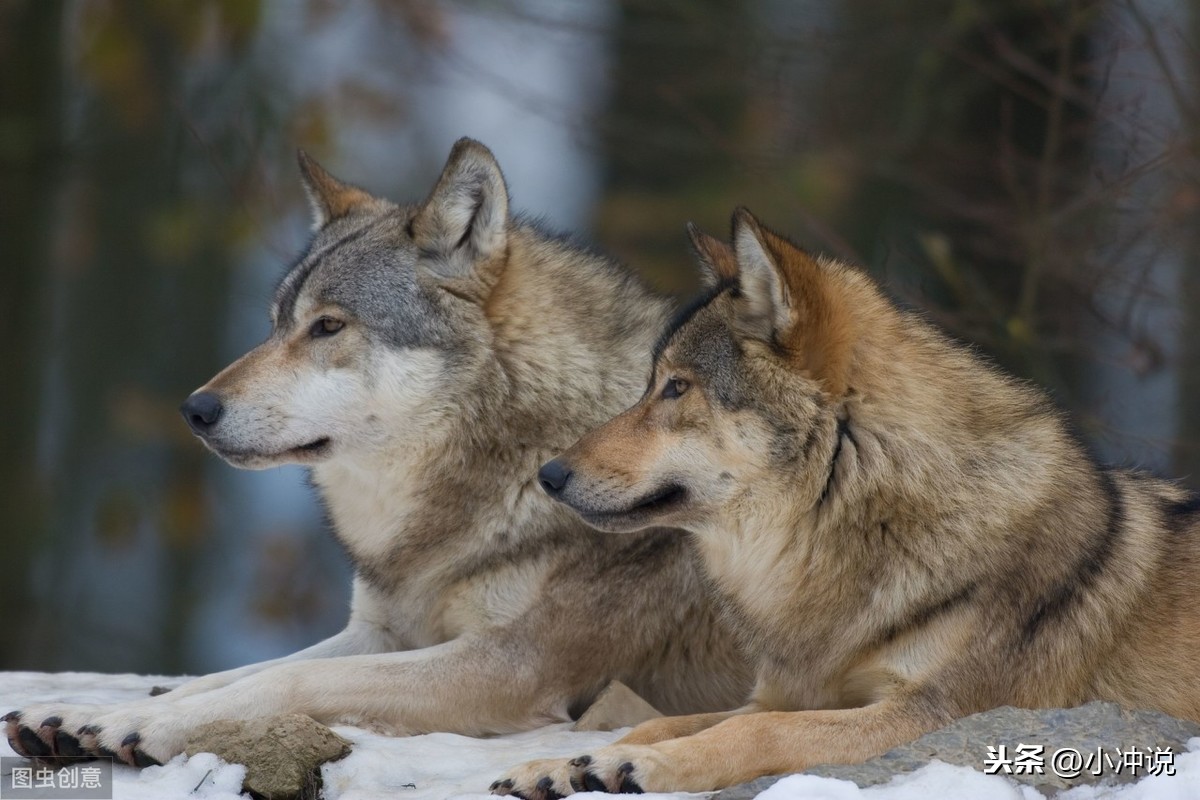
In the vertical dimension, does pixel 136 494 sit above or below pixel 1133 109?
below

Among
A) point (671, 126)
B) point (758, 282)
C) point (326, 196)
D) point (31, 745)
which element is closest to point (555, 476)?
point (758, 282)

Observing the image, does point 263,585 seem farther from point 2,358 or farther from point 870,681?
point 870,681

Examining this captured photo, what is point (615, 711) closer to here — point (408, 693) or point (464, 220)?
point (408, 693)

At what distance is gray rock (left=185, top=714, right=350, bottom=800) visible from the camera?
142 inches

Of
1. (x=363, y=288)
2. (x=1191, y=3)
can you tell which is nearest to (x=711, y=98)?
(x=1191, y=3)

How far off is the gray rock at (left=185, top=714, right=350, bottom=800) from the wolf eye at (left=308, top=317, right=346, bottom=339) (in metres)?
1.46

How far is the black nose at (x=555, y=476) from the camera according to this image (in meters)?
3.97

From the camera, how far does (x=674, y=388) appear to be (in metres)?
4.11

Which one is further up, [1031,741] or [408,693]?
[1031,741]

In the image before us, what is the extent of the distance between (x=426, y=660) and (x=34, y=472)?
6.27 meters

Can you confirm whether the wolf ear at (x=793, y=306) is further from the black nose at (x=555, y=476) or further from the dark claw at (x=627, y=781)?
the dark claw at (x=627, y=781)

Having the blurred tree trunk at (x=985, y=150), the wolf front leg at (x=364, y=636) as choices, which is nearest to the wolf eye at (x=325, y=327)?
the wolf front leg at (x=364, y=636)

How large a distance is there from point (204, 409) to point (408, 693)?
3.89ft

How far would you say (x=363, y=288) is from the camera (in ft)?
15.9
